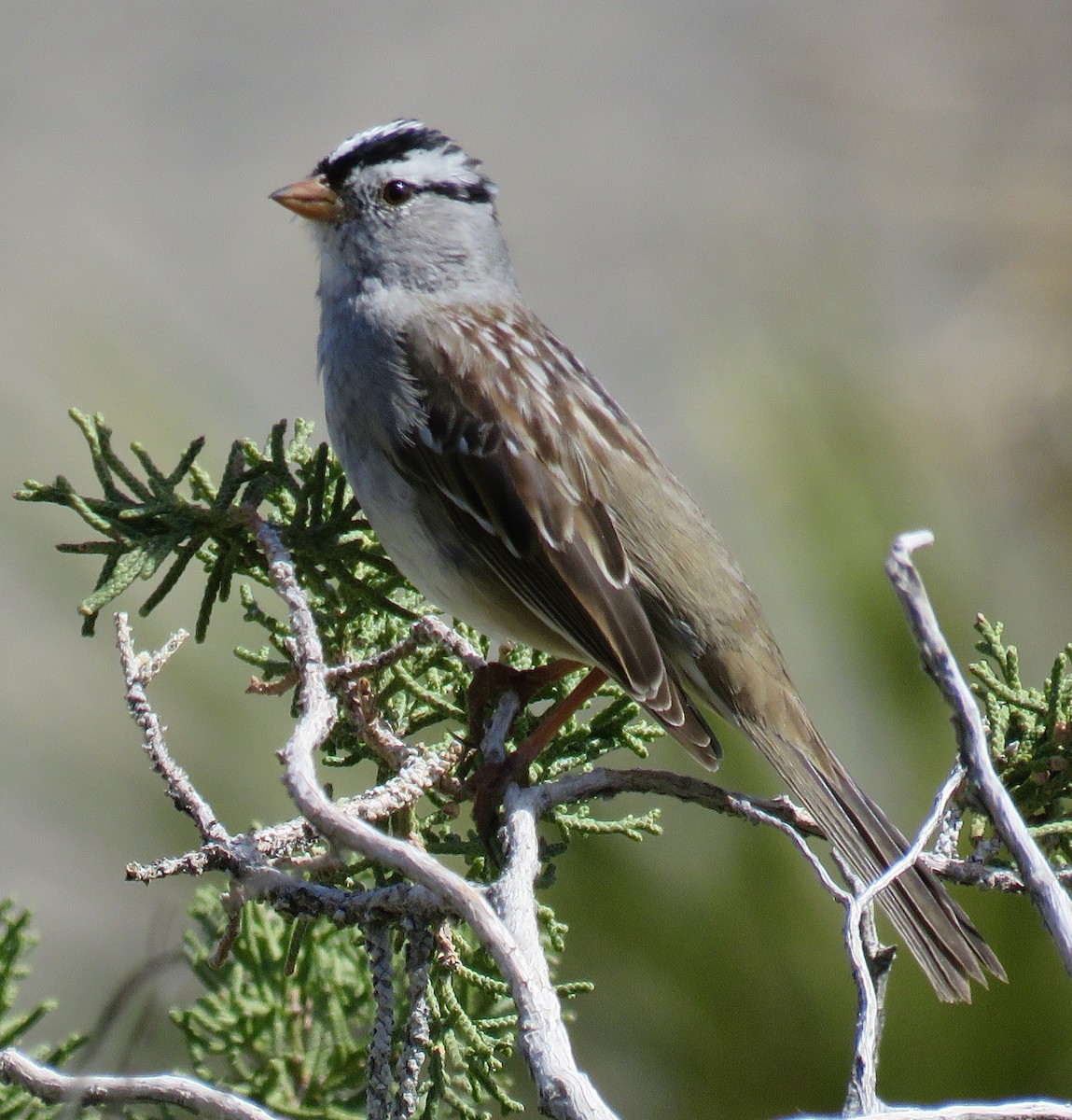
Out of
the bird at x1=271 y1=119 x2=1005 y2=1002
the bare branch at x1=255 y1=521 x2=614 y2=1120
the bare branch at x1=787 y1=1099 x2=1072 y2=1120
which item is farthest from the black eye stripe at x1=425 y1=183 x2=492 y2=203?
the bare branch at x1=787 y1=1099 x2=1072 y2=1120

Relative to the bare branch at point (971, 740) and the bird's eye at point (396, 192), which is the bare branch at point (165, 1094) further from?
the bird's eye at point (396, 192)

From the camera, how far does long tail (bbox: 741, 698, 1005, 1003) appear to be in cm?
175

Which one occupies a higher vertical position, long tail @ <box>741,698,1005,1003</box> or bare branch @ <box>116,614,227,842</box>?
long tail @ <box>741,698,1005,1003</box>

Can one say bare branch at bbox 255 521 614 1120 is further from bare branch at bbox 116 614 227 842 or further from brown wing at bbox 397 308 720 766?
brown wing at bbox 397 308 720 766

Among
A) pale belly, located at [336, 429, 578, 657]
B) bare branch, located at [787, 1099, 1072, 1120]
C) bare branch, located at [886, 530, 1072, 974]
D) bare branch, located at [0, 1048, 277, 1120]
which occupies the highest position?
pale belly, located at [336, 429, 578, 657]

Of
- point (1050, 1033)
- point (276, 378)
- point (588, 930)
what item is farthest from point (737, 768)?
point (276, 378)

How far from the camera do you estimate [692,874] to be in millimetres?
2188

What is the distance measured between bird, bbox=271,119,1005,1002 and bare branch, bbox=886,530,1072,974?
2.43 ft

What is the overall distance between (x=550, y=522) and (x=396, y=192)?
72 cm

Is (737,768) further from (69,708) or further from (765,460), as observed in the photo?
(69,708)

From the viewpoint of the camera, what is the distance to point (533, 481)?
2.12 meters

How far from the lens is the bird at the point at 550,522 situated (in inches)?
76.5

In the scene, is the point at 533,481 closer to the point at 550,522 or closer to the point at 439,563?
the point at 550,522

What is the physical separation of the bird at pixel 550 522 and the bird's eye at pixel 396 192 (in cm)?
7
